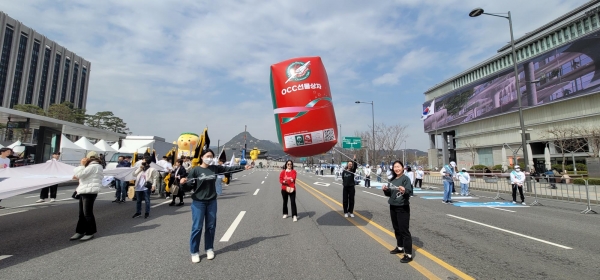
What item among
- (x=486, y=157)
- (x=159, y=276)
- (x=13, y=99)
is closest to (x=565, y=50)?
(x=486, y=157)

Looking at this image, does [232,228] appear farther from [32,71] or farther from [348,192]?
[32,71]

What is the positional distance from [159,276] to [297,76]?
4045mm

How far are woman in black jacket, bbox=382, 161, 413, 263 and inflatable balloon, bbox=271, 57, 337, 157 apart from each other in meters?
1.44

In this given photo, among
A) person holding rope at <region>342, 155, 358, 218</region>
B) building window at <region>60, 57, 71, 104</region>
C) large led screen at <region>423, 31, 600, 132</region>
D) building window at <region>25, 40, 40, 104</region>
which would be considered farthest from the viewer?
building window at <region>60, 57, 71, 104</region>

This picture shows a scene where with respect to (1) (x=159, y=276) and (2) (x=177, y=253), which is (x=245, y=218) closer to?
(2) (x=177, y=253)

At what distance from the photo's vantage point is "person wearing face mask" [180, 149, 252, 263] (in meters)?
4.75

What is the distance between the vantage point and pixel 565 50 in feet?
135

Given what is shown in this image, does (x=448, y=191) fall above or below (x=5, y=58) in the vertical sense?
below

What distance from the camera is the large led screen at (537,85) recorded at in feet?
124

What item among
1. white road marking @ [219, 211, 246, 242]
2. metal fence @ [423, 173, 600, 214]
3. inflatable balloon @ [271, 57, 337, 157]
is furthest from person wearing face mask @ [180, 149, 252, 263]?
metal fence @ [423, 173, 600, 214]

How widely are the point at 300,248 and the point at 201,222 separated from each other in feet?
6.08

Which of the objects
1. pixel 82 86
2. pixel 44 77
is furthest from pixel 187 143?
pixel 82 86

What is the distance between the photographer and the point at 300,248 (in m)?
5.37

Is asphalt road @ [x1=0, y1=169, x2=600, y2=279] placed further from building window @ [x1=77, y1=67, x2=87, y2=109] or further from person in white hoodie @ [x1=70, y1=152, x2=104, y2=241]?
building window @ [x1=77, y1=67, x2=87, y2=109]
